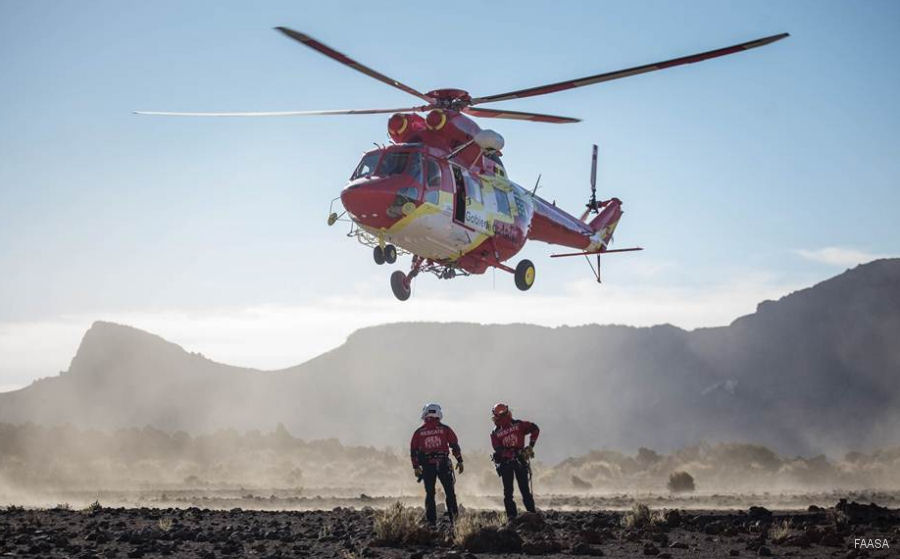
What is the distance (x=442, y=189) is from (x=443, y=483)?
25.5ft

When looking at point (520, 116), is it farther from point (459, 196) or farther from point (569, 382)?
point (569, 382)

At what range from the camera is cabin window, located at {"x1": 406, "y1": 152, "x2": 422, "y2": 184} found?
19891 mm

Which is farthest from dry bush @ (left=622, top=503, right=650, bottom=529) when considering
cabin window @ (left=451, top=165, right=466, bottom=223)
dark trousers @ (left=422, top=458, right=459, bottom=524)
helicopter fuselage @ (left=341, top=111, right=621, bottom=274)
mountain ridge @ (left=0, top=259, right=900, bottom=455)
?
mountain ridge @ (left=0, top=259, right=900, bottom=455)

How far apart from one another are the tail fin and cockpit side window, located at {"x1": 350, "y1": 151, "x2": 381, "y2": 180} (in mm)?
10281

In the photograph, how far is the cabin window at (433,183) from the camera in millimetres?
20125

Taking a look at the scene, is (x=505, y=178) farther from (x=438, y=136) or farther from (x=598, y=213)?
(x=598, y=213)

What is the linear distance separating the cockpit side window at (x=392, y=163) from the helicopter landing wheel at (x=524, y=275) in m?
5.51

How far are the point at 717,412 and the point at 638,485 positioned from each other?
4510 cm

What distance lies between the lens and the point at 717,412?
81938mm

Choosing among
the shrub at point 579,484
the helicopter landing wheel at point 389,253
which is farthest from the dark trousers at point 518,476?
A: the shrub at point 579,484

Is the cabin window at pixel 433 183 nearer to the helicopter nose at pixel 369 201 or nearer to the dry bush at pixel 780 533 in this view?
the helicopter nose at pixel 369 201

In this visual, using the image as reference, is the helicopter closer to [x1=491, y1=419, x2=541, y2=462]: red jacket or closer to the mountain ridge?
[x1=491, y1=419, x2=541, y2=462]: red jacket

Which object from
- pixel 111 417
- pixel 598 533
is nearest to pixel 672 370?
pixel 111 417

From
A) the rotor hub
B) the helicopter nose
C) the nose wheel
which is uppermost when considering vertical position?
the rotor hub
